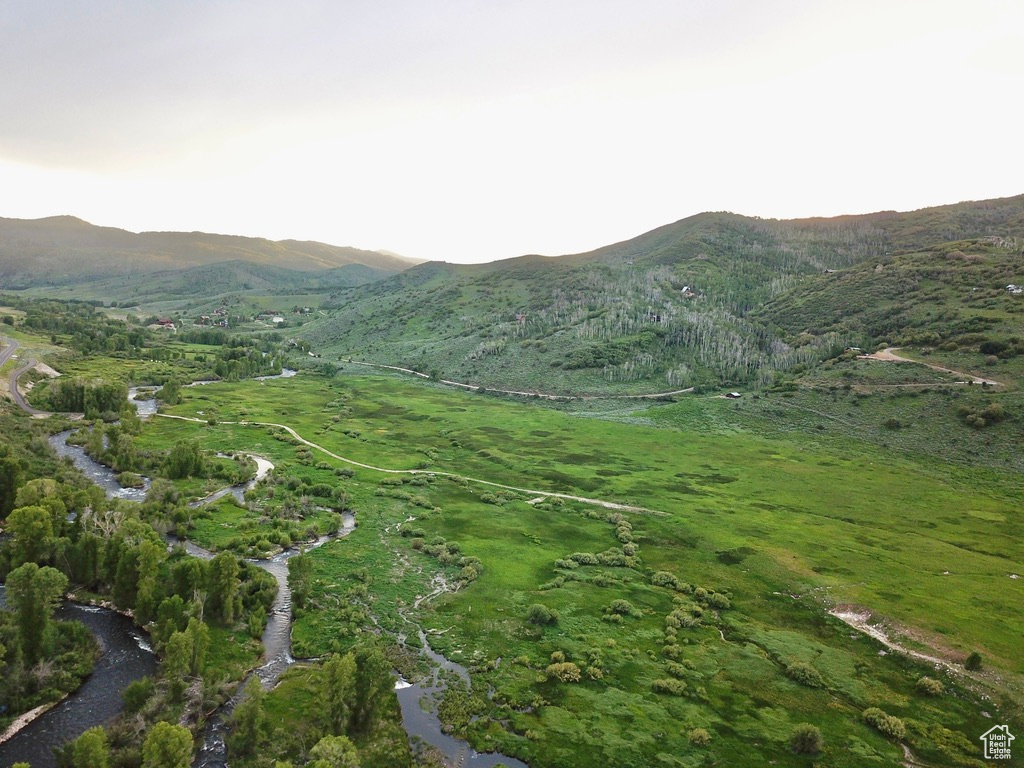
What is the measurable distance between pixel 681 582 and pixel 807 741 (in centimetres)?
2527

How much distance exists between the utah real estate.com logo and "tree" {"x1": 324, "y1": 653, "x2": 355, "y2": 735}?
145ft

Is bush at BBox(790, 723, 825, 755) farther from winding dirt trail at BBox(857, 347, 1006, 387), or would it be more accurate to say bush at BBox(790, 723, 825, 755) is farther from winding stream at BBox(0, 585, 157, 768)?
winding dirt trail at BBox(857, 347, 1006, 387)

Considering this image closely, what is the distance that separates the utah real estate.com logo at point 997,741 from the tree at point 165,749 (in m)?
52.3

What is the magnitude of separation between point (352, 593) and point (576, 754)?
2873 centimetres

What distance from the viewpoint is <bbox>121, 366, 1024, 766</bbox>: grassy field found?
42.0m

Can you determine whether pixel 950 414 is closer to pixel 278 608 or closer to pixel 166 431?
pixel 278 608

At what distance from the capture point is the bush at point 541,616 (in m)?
54.7

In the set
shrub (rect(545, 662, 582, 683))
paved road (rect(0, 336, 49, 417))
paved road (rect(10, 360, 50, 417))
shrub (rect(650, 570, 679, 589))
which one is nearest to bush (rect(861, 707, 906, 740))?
shrub (rect(545, 662, 582, 683))

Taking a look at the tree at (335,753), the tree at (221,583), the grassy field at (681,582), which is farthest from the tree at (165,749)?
the tree at (221,583)

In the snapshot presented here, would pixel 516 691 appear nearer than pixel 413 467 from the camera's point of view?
Result: Yes

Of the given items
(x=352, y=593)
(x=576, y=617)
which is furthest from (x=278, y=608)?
(x=576, y=617)

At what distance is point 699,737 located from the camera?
3956 centimetres

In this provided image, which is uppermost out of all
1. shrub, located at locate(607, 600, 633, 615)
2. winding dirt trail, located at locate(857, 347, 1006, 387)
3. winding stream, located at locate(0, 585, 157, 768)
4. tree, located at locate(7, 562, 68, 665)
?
winding dirt trail, located at locate(857, 347, 1006, 387)

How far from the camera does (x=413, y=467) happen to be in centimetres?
10581
